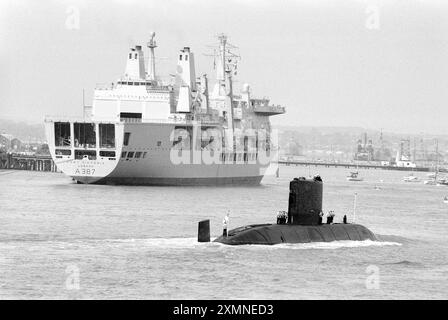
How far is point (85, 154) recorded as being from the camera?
78.2m

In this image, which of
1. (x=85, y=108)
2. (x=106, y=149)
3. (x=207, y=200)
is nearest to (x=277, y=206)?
(x=207, y=200)

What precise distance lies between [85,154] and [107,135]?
246 cm

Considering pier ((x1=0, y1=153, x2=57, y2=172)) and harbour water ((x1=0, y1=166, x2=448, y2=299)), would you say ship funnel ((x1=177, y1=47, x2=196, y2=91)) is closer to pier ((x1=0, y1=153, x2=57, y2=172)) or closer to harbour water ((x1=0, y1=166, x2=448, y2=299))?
harbour water ((x1=0, y1=166, x2=448, y2=299))

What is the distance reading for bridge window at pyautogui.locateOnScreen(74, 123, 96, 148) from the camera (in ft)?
257

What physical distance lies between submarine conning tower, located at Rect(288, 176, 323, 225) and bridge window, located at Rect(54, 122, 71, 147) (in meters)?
44.8

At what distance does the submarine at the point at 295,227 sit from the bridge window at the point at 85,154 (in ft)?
138

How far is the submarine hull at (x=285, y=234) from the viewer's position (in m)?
35.1

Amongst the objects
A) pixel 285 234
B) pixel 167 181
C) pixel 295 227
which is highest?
pixel 295 227

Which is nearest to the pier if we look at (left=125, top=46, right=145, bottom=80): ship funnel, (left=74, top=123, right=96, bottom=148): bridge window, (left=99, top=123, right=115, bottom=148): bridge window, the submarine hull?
(left=125, top=46, right=145, bottom=80): ship funnel

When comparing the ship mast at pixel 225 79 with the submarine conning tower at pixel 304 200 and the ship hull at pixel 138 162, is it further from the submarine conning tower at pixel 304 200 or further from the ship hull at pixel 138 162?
the submarine conning tower at pixel 304 200

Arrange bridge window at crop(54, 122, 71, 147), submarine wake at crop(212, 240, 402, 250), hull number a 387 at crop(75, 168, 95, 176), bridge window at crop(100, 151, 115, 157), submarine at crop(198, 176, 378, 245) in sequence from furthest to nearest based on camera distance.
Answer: bridge window at crop(54, 122, 71, 147), hull number a 387 at crop(75, 168, 95, 176), bridge window at crop(100, 151, 115, 157), submarine at crop(198, 176, 378, 245), submarine wake at crop(212, 240, 402, 250)

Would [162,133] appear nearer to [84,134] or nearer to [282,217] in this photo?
[84,134]

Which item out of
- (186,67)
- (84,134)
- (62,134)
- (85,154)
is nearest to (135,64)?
(186,67)

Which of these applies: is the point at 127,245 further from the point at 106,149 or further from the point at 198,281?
the point at 106,149
